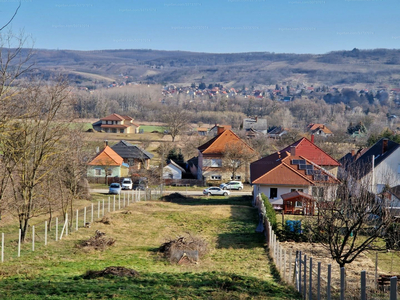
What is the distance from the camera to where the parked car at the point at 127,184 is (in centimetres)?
4752

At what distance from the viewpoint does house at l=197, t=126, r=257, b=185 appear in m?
53.0

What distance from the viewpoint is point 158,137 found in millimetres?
93375

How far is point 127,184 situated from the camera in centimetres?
4775

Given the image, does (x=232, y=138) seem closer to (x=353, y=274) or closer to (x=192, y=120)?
(x=353, y=274)

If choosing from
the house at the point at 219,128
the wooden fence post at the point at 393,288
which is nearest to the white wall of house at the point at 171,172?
the house at the point at 219,128

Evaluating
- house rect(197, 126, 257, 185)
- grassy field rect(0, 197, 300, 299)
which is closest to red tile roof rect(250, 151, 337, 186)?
grassy field rect(0, 197, 300, 299)

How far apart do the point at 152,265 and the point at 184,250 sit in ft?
5.70

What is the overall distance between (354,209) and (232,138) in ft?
129

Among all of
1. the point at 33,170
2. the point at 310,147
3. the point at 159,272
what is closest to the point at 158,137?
the point at 310,147

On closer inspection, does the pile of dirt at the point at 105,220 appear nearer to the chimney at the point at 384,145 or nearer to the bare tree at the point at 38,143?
the bare tree at the point at 38,143

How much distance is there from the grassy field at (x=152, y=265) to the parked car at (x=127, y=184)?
56.4 feet

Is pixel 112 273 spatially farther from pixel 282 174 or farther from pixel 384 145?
pixel 384 145

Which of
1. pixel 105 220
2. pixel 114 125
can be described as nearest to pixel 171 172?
pixel 105 220

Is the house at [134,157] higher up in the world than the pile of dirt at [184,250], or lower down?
lower down
